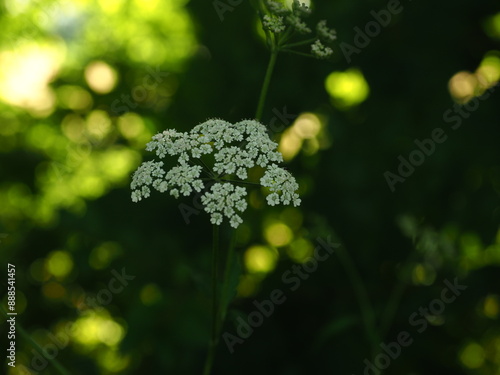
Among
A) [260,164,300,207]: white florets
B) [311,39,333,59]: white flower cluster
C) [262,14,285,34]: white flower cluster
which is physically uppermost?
[262,14,285,34]: white flower cluster

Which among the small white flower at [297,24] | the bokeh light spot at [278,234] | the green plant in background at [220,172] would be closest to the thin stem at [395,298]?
the bokeh light spot at [278,234]

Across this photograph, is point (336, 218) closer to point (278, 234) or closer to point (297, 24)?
point (278, 234)

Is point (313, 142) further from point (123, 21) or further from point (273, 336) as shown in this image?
point (123, 21)

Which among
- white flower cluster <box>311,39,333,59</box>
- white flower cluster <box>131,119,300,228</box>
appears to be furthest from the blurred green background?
white flower cluster <box>131,119,300,228</box>

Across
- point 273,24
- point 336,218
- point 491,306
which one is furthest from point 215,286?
point 491,306

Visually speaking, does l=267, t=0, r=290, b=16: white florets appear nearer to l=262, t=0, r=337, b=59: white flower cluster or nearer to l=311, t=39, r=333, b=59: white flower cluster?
l=262, t=0, r=337, b=59: white flower cluster
